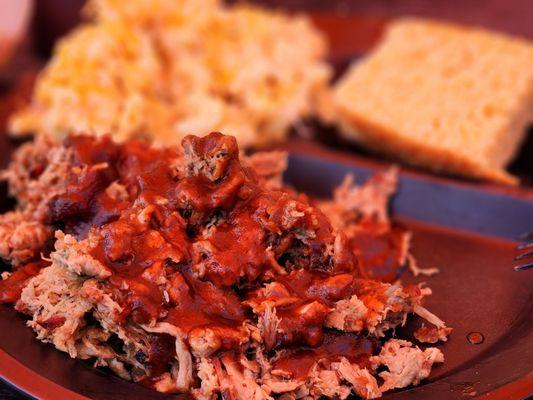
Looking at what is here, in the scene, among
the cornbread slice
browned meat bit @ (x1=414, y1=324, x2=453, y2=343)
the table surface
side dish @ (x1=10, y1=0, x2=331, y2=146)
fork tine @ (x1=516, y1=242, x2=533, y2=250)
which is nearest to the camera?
browned meat bit @ (x1=414, y1=324, x2=453, y2=343)

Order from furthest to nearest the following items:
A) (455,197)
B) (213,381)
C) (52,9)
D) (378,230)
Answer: (52,9) → (455,197) → (378,230) → (213,381)

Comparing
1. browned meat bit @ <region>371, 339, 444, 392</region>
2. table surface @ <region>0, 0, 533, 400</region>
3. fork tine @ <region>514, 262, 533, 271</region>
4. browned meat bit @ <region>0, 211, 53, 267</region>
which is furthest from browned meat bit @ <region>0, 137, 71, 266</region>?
table surface @ <region>0, 0, 533, 400</region>

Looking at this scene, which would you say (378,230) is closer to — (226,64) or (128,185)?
(128,185)

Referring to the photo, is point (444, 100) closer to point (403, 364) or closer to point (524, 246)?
point (524, 246)

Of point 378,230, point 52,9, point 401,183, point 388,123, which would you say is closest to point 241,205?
point 378,230

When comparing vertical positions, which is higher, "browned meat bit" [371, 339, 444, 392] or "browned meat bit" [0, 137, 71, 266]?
"browned meat bit" [0, 137, 71, 266]

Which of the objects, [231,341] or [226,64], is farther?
[226,64]

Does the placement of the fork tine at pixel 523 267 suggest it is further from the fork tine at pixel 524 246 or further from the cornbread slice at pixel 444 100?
the cornbread slice at pixel 444 100

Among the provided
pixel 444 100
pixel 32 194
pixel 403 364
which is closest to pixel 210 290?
pixel 403 364

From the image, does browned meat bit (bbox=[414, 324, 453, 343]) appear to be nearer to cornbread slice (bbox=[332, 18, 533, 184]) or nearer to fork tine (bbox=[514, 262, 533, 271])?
fork tine (bbox=[514, 262, 533, 271])
